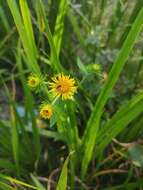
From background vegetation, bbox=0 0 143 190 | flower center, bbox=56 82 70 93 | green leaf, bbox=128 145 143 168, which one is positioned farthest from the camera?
green leaf, bbox=128 145 143 168

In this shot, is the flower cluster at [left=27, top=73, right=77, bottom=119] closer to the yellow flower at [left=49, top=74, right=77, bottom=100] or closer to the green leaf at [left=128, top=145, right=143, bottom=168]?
the yellow flower at [left=49, top=74, right=77, bottom=100]

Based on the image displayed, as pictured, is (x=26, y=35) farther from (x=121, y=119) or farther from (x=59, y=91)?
(x=121, y=119)

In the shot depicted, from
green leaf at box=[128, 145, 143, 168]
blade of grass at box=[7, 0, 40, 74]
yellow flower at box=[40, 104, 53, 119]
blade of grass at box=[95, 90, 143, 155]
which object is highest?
blade of grass at box=[7, 0, 40, 74]

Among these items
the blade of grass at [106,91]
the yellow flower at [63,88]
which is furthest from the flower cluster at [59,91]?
the blade of grass at [106,91]

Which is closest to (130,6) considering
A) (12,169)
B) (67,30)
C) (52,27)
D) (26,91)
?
(67,30)

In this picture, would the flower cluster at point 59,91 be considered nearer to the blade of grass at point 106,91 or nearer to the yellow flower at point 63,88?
the yellow flower at point 63,88

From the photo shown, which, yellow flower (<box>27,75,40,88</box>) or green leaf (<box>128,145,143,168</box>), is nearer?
yellow flower (<box>27,75,40,88</box>)

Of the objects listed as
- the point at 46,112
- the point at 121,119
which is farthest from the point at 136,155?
the point at 46,112


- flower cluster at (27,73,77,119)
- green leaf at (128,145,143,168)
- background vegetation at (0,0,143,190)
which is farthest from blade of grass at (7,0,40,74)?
green leaf at (128,145,143,168)
